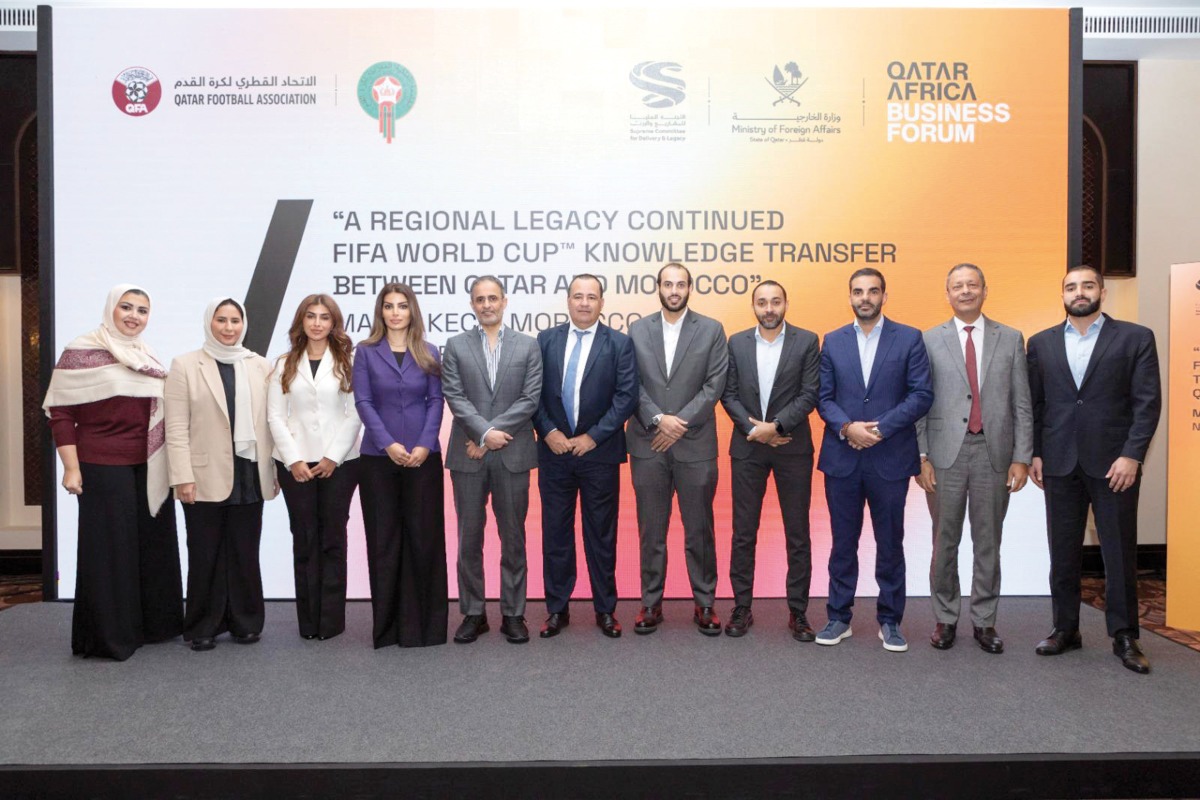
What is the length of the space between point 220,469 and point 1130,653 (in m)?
4.14

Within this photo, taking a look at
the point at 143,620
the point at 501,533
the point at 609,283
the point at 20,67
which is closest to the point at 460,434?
the point at 501,533

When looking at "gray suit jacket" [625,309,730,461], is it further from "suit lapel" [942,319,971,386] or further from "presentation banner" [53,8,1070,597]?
"suit lapel" [942,319,971,386]

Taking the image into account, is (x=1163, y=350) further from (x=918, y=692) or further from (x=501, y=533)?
(x=501, y=533)

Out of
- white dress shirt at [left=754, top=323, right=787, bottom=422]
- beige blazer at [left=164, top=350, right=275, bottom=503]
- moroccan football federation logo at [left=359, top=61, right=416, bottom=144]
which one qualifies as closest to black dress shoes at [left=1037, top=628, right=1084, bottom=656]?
white dress shirt at [left=754, top=323, right=787, bottom=422]

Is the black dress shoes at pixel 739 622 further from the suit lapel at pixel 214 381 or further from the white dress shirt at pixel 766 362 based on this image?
the suit lapel at pixel 214 381

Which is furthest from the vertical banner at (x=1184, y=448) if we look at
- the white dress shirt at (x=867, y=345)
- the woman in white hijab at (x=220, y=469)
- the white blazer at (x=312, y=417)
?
the woman in white hijab at (x=220, y=469)

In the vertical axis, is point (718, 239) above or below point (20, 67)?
below

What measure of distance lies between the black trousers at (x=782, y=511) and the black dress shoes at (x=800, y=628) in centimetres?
3

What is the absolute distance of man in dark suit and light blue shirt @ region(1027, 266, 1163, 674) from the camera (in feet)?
10.9

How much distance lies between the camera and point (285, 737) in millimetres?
2699

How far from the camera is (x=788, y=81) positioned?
4.54 m

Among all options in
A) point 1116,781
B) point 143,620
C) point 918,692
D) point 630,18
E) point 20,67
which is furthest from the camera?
point 20,67

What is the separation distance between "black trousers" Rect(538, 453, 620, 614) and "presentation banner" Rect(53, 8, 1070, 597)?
0.78 m

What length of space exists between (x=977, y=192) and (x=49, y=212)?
5.44 metres
